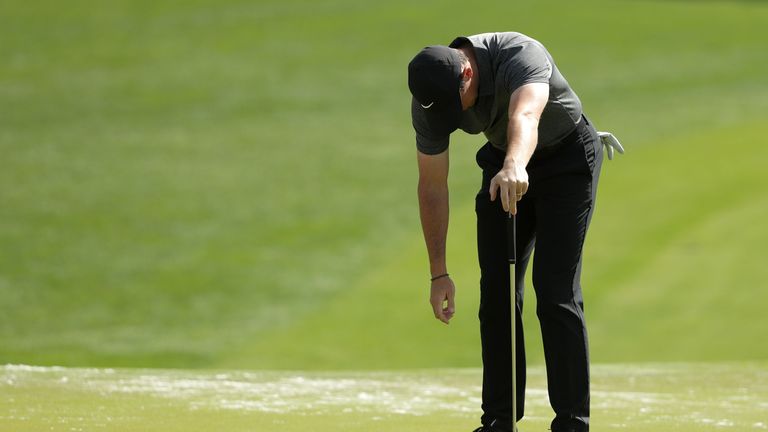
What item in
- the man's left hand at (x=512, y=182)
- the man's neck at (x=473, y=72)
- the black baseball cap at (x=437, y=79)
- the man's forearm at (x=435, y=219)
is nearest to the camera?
the man's left hand at (x=512, y=182)

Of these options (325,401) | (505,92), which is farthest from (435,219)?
(325,401)

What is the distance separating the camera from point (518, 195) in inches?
138

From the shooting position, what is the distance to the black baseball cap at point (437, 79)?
364cm

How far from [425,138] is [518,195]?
0.55 m

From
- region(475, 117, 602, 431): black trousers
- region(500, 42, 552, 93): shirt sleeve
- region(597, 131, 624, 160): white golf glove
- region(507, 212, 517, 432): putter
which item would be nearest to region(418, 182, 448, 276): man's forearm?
region(475, 117, 602, 431): black trousers

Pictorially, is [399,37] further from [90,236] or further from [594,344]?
[594,344]

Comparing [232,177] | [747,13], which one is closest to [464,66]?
[232,177]

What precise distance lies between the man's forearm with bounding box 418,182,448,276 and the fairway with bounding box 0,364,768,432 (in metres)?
0.69

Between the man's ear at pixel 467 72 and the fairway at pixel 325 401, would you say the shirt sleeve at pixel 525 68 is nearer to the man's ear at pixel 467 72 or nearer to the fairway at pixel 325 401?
the man's ear at pixel 467 72

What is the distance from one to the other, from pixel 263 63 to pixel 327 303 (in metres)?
10.1

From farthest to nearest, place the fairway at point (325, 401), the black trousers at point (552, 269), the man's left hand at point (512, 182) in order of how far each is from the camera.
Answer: the fairway at point (325, 401) < the black trousers at point (552, 269) < the man's left hand at point (512, 182)

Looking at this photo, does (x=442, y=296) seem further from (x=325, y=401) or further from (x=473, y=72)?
(x=325, y=401)

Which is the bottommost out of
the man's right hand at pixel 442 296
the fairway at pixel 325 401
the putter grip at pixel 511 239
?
the fairway at pixel 325 401

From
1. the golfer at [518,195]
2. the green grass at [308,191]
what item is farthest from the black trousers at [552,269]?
the green grass at [308,191]
